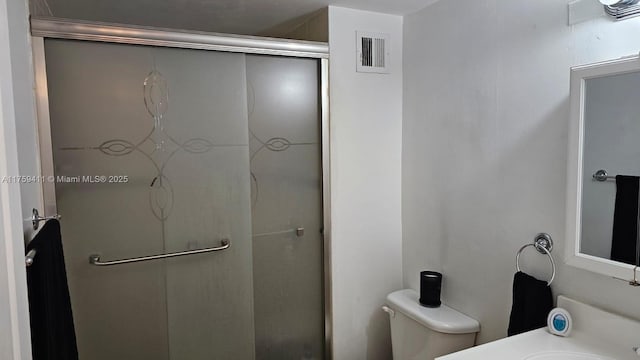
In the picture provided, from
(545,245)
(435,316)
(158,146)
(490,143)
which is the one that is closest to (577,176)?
(545,245)

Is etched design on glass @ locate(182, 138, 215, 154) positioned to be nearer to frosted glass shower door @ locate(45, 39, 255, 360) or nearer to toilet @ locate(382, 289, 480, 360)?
frosted glass shower door @ locate(45, 39, 255, 360)

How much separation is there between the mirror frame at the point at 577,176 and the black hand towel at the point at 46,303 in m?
1.56

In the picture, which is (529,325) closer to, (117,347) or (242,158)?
(242,158)

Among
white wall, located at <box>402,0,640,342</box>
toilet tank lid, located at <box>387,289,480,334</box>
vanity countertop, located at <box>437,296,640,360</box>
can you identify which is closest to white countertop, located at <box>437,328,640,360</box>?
vanity countertop, located at <box>437,296,640,360</box>

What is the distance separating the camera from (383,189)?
230 centimetres

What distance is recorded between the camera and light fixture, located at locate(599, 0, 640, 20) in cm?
123

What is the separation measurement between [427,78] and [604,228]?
3.59 feet

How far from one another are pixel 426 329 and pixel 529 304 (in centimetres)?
49

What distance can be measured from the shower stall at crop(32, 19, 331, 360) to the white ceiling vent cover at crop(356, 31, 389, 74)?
0.22 metres

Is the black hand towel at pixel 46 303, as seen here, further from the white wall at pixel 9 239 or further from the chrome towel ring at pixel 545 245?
the chrome towel ring at pixel 545 245

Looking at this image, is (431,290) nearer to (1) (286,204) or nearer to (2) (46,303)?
(1) (286,204)

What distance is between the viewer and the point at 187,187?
1.94 m

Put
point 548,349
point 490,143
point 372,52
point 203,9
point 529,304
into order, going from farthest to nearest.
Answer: point 372,52, point 203,9, point 490,143, point 529,304, point 548,349

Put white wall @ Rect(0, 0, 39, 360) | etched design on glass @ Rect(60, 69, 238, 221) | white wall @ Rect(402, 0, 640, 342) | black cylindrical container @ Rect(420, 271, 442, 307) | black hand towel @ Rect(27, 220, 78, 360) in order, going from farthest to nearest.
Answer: black cylindrical container @ Rect(420, 271, 442, 307) → etched design on glass @ Rect(60, 69, 238, 221) → white wall @ Rect(402, 0, 640, 342) → black hand towel @ Rect(27, 220, 78, 360) → white wall @ Rect(0, 0, 39, 360)
